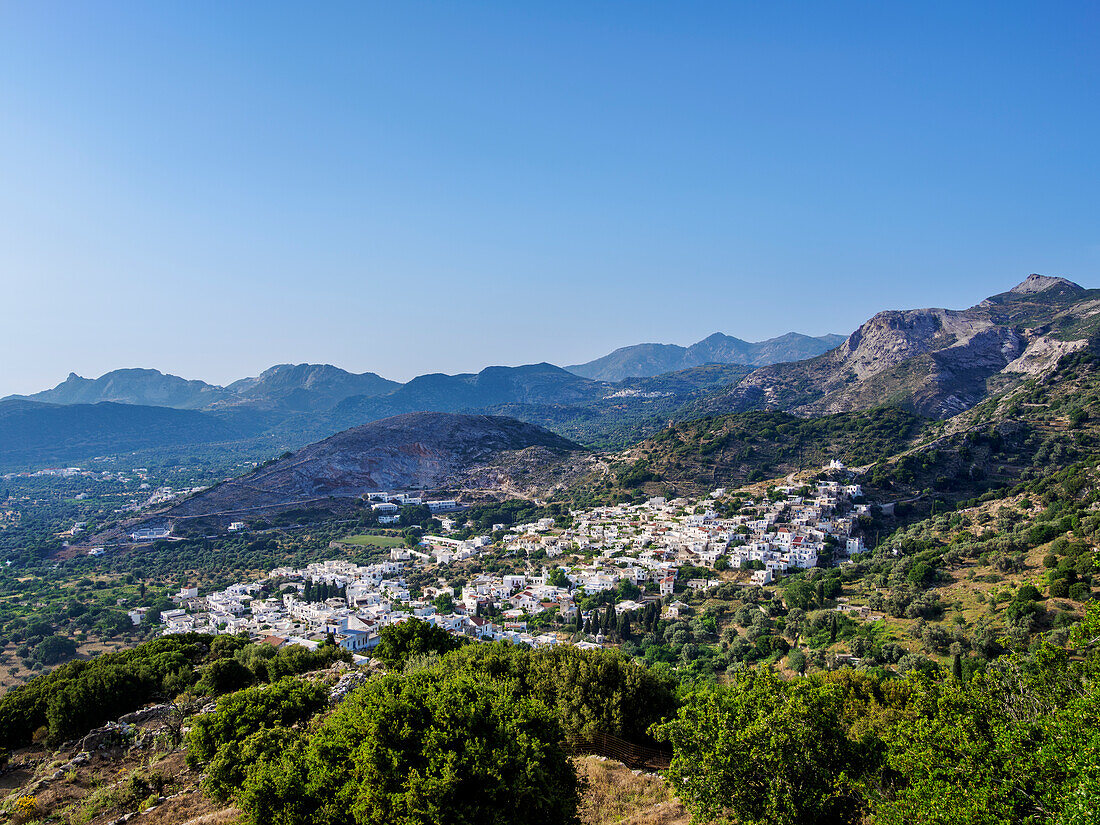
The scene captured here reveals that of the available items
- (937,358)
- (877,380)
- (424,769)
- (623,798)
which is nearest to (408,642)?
(623,798)

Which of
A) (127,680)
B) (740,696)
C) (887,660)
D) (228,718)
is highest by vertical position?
(740,696)

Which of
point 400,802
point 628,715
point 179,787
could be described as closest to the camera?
point 400,802

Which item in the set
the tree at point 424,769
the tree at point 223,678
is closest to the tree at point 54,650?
the tree at point 223,678

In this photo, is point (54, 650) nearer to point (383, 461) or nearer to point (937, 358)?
point (383, 461)

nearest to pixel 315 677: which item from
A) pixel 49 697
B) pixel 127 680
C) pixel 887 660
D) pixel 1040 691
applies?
Result: pixel 127 680

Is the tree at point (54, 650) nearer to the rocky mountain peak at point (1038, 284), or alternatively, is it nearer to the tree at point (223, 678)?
the tree at point (223, 678)

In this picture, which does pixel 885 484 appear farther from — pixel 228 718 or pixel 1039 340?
pixel 1039 340
